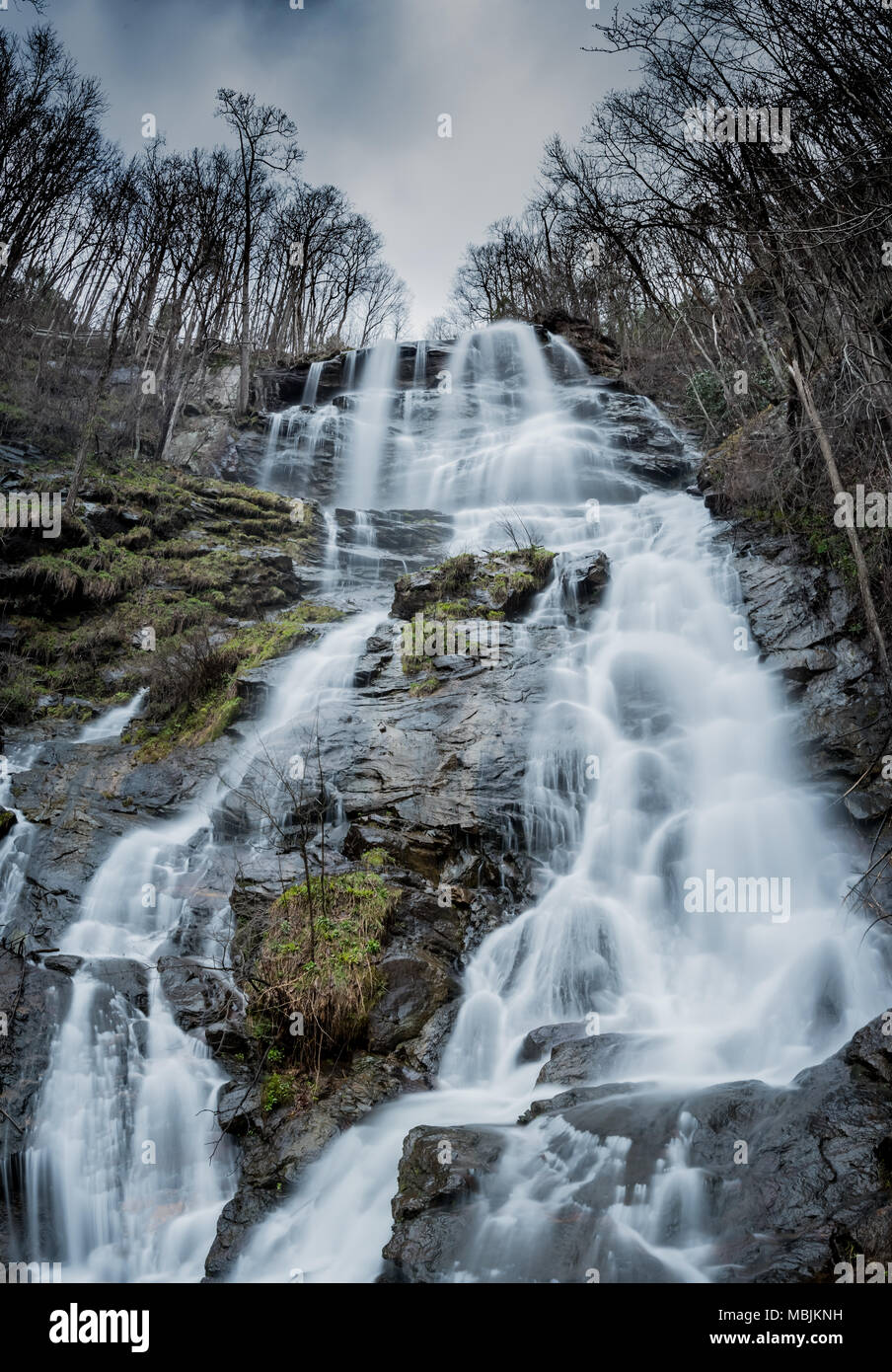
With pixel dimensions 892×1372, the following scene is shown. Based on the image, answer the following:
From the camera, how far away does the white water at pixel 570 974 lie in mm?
4855

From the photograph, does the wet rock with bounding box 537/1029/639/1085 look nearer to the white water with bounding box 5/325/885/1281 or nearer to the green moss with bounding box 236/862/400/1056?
the white water with bounding box 5/325/885/1281

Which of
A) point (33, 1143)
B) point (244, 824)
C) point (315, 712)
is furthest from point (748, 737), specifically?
point (33, 1143)

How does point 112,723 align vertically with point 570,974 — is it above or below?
above

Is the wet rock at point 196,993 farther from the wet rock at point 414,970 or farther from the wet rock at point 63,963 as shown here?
the wet rock at point 414,970

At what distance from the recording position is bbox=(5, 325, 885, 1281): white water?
4855mm

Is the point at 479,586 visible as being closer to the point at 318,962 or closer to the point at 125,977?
the point at 318,962

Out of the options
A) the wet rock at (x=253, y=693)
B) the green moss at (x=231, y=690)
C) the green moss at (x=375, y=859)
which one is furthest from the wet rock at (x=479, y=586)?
the green moss at (x=375, y=859)

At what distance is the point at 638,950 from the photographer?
7.41 m

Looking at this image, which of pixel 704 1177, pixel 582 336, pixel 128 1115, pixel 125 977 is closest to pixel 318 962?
pixel 128 1115

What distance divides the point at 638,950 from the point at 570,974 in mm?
786

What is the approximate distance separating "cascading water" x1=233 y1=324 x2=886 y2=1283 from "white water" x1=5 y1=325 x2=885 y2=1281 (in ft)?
0.08

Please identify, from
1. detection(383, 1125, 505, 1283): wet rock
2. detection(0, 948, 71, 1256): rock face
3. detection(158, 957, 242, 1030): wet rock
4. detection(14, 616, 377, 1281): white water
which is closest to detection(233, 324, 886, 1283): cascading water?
detection(383, 1125, 505, 1283): wet rock

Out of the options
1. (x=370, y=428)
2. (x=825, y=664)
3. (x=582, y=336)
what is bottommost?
(x=825, y=664)

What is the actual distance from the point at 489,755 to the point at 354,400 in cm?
1992
